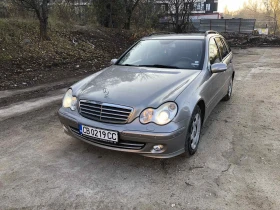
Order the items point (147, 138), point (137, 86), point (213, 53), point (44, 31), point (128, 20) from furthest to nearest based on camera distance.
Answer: point (128, 20)
point (44, 31)
point (213, 53)
point (137, 86)
point (147, 138)

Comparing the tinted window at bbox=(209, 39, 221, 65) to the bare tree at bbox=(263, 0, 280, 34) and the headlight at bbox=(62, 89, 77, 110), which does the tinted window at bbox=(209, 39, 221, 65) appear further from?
the bare tree at bbox=(263, 0, 280, 34)

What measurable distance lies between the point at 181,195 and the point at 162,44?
2.76 metres

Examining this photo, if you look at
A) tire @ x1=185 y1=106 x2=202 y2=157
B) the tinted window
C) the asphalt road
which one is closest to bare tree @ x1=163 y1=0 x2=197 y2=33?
the tinted window

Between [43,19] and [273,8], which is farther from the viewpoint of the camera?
[273,8]

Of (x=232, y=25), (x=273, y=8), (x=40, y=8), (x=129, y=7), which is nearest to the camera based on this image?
(x=40, y=8)

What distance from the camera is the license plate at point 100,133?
308 cm

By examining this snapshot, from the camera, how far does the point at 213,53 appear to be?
184 inches

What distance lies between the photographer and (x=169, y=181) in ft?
10.1

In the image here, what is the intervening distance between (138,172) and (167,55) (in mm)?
2069

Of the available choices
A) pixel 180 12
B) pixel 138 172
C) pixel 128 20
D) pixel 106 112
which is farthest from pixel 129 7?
pixel 138 172

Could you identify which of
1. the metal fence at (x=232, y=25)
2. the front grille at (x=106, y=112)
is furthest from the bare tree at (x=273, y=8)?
the front grille at (x=106, y=112)

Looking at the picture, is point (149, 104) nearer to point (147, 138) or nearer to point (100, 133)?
point (147, 138)

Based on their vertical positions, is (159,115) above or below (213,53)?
below

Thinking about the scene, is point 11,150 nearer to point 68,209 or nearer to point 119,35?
point 68,209
